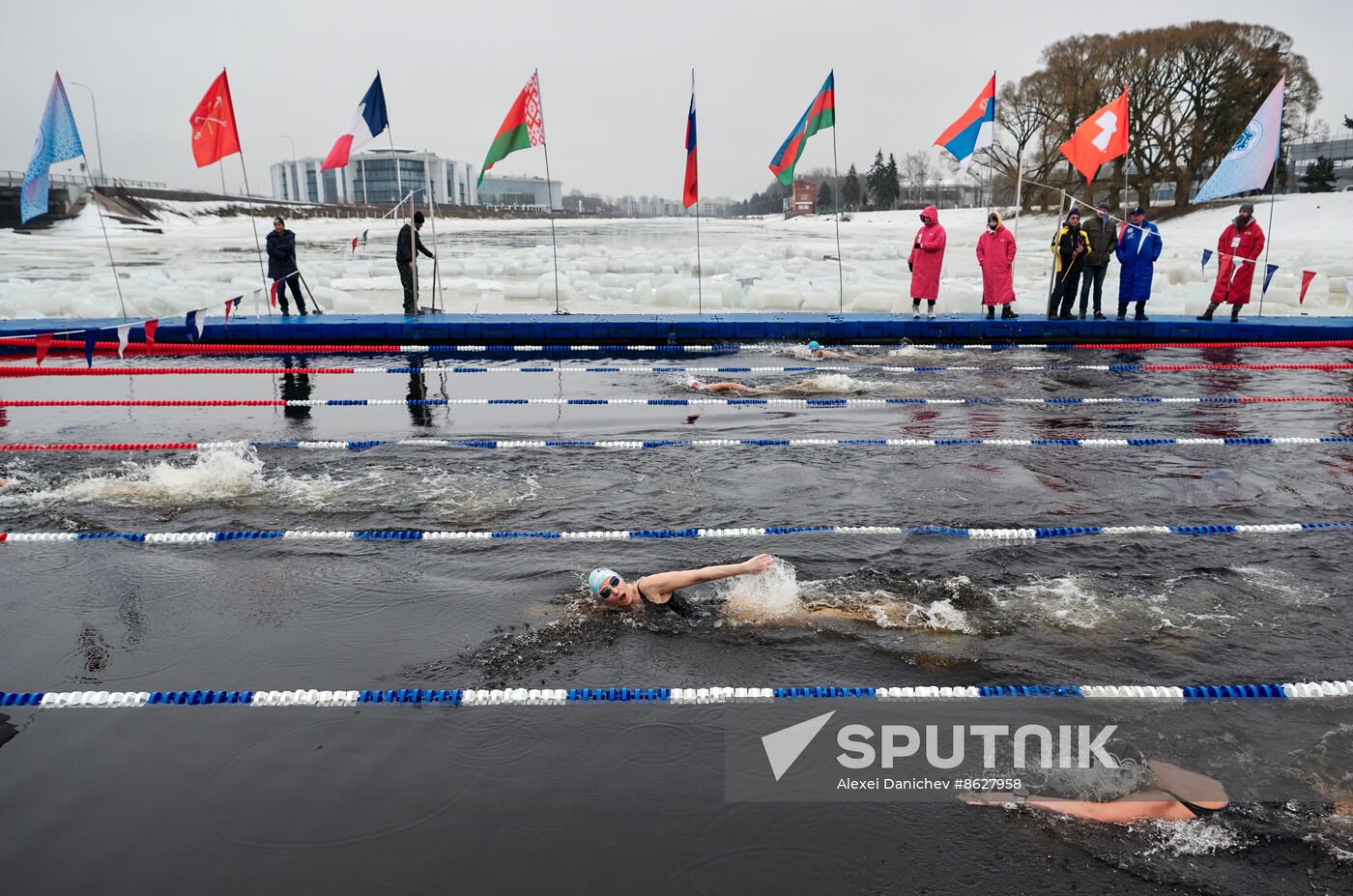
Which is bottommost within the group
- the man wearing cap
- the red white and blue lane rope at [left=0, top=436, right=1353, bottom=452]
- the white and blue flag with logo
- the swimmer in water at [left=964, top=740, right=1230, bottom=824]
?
the swimmer in water at [left=964, top=740, right=1230, bottom=824]

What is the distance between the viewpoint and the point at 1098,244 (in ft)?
46.8

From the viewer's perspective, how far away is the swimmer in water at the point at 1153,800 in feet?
10.9

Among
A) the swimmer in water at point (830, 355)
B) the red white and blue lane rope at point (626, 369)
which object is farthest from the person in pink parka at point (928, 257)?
the red white and blue lane rope at point (626, 369)

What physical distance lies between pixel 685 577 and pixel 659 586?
16 centimetres

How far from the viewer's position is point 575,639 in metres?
4.83

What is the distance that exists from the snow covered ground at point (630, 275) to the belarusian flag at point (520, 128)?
16.8ft

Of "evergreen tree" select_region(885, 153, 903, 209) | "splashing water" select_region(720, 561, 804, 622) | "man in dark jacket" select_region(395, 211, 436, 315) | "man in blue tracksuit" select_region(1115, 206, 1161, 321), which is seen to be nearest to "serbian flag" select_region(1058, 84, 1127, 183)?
"man in blue tracksuit" select_region(1115, 206, 1161, 321)

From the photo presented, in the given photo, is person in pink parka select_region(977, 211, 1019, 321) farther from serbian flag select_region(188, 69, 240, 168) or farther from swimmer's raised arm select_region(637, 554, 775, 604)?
serbian flag select_region(188, 69, 240, 168)

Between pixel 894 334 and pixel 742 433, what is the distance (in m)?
7.09

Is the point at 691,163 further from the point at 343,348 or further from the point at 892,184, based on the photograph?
the point at 892,184

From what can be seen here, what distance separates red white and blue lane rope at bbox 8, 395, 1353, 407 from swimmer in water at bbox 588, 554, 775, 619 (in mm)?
5252

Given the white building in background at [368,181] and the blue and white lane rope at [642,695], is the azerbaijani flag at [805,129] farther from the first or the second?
the white building in background at [368,181]

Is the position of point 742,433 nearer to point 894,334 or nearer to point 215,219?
point 894,334

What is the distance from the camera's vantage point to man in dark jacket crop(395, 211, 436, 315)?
1479 cm
